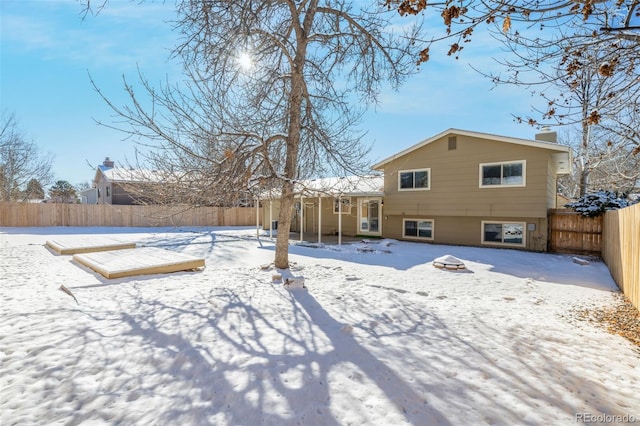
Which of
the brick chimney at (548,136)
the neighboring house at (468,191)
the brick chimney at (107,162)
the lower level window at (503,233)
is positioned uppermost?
the brick chimney at (107,162)

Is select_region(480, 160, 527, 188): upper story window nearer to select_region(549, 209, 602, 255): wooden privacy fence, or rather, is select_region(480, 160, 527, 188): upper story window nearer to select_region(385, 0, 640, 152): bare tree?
select_region(549, 209, 602, 255): wooden privacy fence

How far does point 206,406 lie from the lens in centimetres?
250

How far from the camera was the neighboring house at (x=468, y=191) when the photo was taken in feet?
38.6

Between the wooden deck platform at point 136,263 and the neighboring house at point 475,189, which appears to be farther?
the neighboring house at point 475,189

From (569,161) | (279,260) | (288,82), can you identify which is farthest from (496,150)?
(279,260)

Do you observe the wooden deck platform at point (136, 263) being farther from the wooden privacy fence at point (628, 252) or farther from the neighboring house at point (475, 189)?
the neighboring house at point (475, 189)

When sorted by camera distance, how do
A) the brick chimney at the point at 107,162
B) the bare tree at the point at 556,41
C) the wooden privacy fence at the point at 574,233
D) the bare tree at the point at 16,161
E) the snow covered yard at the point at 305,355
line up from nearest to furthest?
the snow covered yard at the point at 305,355 → the bare tree at the point at 556,41 → the wooden privacy fence at the point at 574,233 → the bare tree at the point at 16,161 → the brick chimney at the point at 107,162

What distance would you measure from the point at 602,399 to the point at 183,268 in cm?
772

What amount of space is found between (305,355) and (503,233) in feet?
39.8

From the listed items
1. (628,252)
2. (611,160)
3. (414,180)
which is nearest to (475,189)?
(414,180)

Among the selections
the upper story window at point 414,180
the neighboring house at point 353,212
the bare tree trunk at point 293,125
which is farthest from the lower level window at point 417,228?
the bare tree trunk at point 293,125

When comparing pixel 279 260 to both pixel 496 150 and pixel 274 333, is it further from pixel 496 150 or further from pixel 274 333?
pixel 496 150

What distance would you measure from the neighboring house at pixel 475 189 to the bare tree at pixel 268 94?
644cm

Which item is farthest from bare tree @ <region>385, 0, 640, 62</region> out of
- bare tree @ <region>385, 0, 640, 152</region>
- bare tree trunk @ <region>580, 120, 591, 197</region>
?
bare tree trunk @ <region>580, 120, 591, 197</region>
